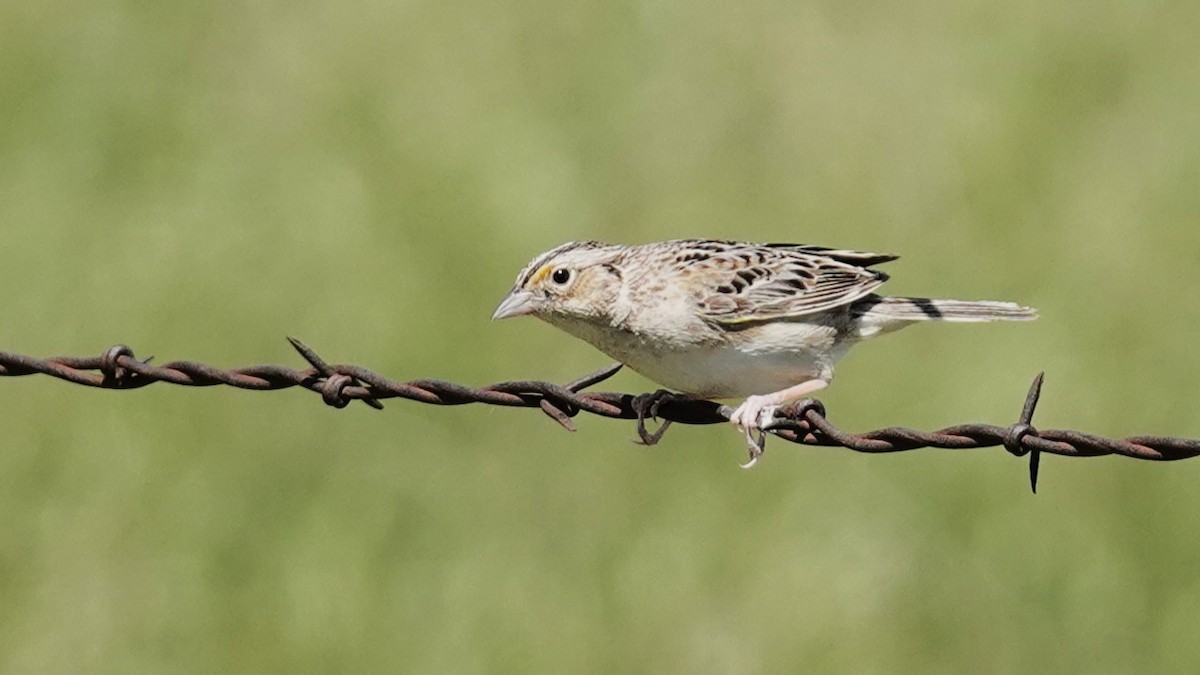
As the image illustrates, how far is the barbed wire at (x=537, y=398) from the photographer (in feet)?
19.2

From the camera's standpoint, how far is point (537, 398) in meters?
6.62

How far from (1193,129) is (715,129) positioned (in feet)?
10.2

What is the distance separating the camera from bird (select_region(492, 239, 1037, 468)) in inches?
309

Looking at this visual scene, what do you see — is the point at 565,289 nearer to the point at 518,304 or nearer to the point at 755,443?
the point at 518,304

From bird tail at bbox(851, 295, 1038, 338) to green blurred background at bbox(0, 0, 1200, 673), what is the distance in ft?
8.96

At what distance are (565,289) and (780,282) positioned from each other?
0.87 meters

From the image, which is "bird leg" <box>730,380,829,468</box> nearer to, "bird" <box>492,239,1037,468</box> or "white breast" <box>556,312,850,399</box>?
"bird" <box>492,239,1037,468</box>

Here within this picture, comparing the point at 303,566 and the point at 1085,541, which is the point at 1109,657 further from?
the point at 303,566

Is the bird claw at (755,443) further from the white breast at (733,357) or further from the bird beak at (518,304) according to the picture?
the bird beak at (518,304)

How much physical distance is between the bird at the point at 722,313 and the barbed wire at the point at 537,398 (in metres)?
0.60

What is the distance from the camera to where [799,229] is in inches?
502

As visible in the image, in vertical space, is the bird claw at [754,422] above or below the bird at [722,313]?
below

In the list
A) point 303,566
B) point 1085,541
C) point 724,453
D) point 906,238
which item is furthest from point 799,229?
point 303,566

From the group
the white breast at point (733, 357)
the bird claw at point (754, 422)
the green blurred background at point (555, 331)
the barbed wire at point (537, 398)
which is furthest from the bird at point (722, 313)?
the green blurred background at point (555, 331)
